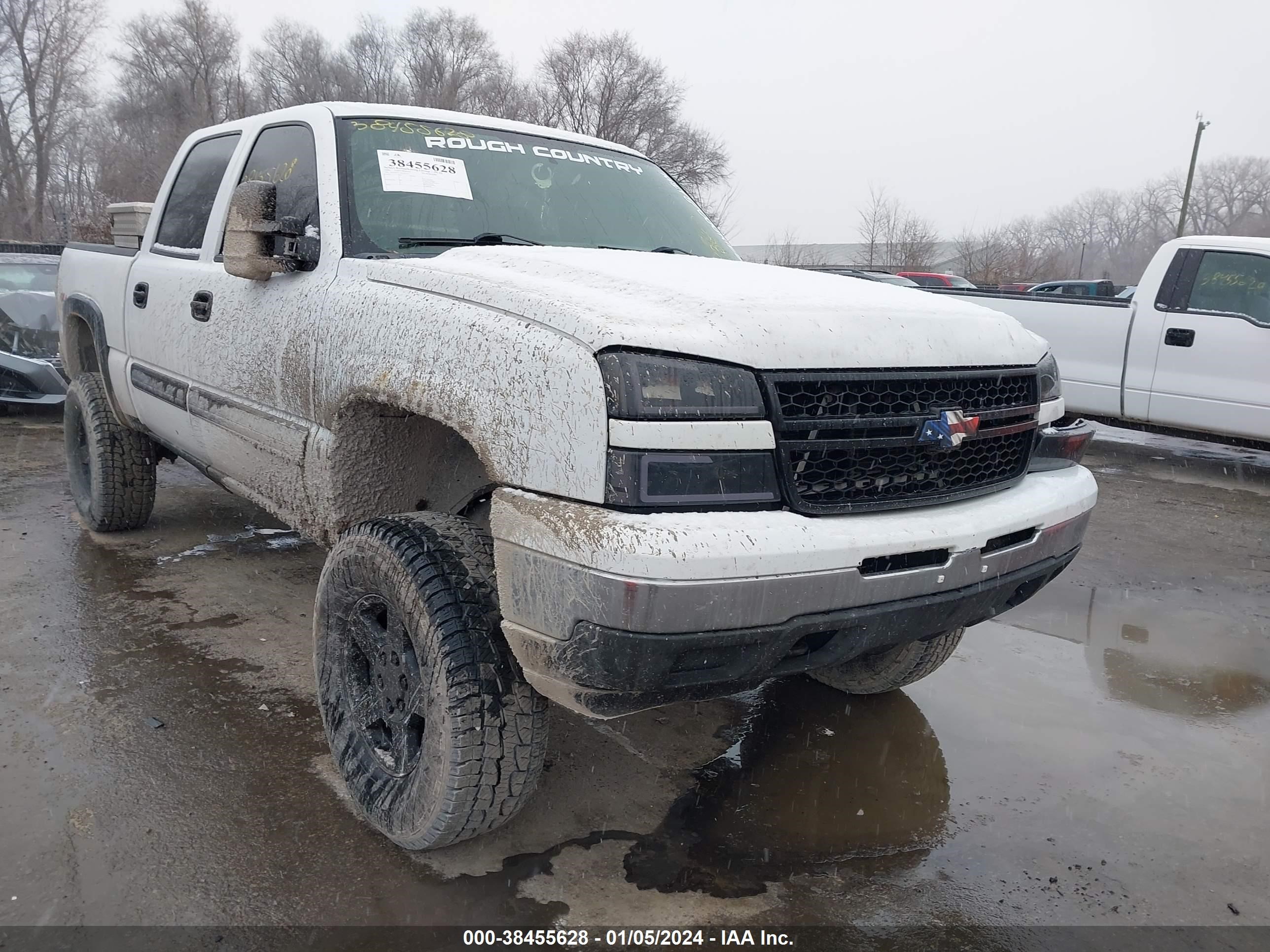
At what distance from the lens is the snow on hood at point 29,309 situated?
334 inches

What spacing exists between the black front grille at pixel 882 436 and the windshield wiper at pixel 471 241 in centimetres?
129

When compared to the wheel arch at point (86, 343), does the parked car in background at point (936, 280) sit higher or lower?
higher

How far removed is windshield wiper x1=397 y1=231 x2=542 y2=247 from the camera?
289cm

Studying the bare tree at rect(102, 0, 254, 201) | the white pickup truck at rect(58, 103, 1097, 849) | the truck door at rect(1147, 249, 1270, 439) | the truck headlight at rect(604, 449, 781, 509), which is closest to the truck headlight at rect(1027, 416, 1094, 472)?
the white pickup truck at rect(58, 103, 1097, 849)

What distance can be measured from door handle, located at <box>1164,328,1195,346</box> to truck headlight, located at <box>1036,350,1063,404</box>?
5.47 metres

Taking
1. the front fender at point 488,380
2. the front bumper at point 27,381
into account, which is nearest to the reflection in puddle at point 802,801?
the front fender at point 488,380

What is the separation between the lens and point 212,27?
45.5m

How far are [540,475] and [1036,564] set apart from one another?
4.33ft

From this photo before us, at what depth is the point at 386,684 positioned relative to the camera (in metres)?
2.48

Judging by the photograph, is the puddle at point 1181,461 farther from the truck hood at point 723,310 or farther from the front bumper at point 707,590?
the front bumper at point 707,590

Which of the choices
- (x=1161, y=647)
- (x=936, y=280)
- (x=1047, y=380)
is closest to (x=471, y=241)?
(x=1047, y=380)

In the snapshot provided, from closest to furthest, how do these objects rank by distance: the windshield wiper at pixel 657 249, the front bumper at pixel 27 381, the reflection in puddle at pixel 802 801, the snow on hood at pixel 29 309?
the reflection in puddle at pixel 802 801 < the windshield wiper at pixel 657 249 < the front bumper at pixel 27 381 < the snow on hood at pixel 29 309

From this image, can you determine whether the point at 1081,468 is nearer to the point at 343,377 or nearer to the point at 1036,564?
the point at 1036,564

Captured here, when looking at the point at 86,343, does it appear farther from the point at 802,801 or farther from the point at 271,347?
the point at 802,801
